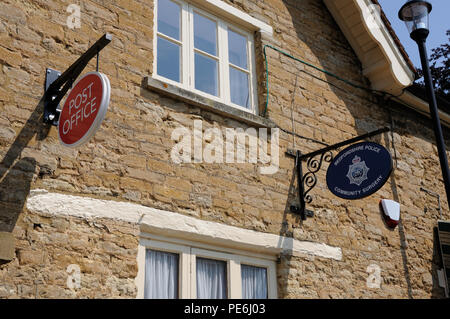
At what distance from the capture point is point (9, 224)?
14.9 feet

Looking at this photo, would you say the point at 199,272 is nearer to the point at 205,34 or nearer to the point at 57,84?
Result: the point at 57,84

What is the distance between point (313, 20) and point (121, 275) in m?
4.96

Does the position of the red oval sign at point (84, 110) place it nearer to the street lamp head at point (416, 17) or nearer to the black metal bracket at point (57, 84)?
the black metal bracket at point (57, 84)

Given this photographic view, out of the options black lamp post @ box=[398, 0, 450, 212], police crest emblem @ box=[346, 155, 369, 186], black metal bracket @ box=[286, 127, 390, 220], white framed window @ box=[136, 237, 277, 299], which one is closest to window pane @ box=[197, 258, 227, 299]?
white framed window @ box=[136, 237, 277, 299]

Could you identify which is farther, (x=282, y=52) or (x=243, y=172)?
(x=282, y=52)

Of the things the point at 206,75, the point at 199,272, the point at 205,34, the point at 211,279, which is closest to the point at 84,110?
the point at 199,272

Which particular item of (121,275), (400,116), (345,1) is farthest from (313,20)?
(121,275)

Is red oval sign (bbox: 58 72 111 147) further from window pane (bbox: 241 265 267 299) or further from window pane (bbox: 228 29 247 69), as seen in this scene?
window pane (bbox: 228 29 247 69)

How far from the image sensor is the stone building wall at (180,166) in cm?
479

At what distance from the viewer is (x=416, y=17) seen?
6.75 m

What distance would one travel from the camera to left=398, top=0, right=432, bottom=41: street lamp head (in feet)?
22.0

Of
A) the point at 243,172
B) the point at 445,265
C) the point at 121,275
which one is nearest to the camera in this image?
the point at 121,275

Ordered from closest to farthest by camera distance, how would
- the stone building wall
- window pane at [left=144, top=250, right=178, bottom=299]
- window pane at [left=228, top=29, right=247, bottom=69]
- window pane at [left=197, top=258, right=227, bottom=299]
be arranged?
the stone building wall
window pane at [left=144, top=250, right=178, bottom=299]
window pane at [left=197, top=258, right=227, bottom=299]
window pane at [left=228, top=29, right=247, bottom=69]
